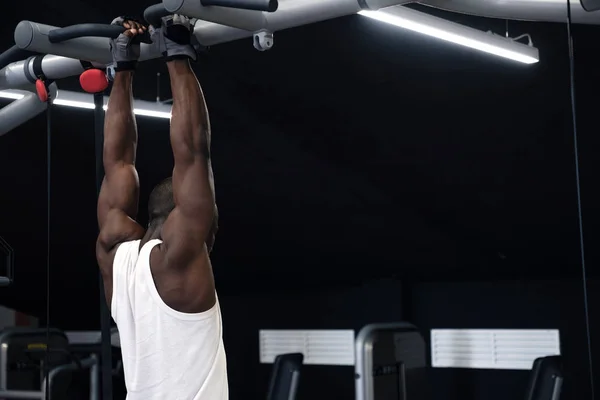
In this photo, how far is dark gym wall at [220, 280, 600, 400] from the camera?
5.95 meters

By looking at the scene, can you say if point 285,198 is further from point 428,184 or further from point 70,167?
point 70,167

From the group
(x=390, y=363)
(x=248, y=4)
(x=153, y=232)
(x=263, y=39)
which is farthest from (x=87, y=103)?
(x=248, y=4)

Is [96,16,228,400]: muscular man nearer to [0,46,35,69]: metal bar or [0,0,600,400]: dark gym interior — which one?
[0,46,35,69]: metal bar

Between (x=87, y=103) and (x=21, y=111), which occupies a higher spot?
(x=87, y=103)

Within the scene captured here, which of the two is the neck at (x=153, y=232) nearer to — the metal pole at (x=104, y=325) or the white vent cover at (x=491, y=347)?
the metal pole at (x=104, y=325)

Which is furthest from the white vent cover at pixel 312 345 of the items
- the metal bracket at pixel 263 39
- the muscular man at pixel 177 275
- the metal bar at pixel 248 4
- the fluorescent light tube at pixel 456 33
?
the metal bar at pixel 248 4

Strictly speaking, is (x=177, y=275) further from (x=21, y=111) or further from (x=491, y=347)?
(x=491, y=347)

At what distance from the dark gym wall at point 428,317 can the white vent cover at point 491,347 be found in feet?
0.14

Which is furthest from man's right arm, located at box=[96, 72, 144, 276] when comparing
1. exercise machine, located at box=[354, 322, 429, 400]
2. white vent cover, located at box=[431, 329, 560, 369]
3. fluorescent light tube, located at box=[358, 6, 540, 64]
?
white vent cover, located at box=[431, 329, 560, 369]

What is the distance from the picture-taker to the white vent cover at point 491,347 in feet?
19.9

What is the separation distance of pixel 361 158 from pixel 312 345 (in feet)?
6.67

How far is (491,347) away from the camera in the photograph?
627 centimetres

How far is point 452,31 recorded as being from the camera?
3.72 m

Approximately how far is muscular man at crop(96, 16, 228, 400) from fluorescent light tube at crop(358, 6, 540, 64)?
5.36 ft
